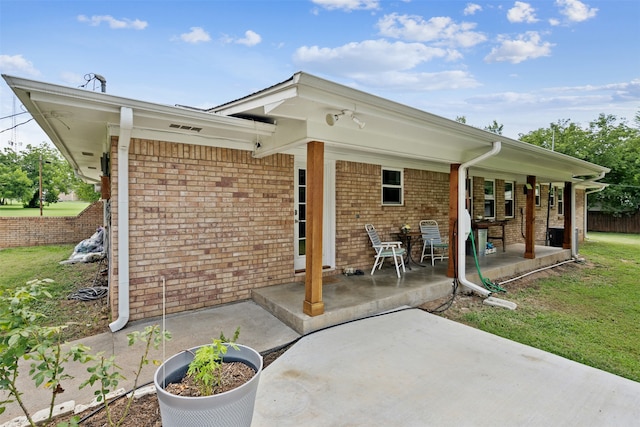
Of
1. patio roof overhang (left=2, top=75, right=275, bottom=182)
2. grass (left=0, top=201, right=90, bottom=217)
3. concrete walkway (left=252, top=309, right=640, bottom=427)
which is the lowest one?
concrete walkway (left=252, top=309, right=640, bottom=427)

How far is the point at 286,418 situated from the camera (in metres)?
2.29

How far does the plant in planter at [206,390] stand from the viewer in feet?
5.35

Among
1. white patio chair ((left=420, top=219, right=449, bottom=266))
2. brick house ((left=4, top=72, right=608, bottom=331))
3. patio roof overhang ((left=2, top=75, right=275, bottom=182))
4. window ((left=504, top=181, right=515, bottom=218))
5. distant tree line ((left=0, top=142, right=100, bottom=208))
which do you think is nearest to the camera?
patio roof overhang ((left=2, top=75, right=275, bottom=182))

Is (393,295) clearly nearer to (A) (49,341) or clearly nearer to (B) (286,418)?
(B) (286,418)

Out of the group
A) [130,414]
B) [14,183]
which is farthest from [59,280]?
[14,183]

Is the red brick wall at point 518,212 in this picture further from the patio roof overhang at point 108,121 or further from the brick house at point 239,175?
the patio roof overhang at point 108,121

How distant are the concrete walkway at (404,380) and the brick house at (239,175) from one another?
65 cm

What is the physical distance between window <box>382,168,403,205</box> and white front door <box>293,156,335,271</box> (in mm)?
1493

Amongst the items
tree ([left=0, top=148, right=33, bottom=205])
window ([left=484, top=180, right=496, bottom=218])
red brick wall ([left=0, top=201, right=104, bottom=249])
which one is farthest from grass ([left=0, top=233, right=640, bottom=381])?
tree ([left=0, top=148, right=33, bottom=205])

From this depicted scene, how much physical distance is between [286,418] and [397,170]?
18.9ft

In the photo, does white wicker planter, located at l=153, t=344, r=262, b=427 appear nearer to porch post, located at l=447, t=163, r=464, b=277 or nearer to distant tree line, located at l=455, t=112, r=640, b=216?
porch post, located at l=447, t=163, r=464, b=277


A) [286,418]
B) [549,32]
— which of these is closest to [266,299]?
[286,418]

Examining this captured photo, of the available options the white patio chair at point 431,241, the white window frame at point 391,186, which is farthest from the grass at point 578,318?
the white window frame at point 391,186

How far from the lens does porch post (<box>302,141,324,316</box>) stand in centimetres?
378
